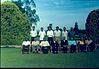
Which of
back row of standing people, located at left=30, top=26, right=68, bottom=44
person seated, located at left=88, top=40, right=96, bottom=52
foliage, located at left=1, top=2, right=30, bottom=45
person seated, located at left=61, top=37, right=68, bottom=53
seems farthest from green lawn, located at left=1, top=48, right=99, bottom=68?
foliage, located at left=1, top=2, right=30, bottom=45

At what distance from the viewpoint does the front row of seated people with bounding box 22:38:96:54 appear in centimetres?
1559

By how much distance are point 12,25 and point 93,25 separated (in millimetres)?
4566

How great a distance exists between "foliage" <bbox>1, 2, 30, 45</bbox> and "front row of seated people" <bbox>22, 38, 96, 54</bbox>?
2510mm

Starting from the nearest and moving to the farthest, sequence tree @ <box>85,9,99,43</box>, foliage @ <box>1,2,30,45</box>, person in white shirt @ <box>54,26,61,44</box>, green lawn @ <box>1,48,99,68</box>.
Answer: green lawn @ <box>1,48,99,68</box> < person in white shirt @ <box>54,26,61,44</box> < tree @ <box>85,9,99,43</box> < foliage @ <box>1,2,30,45</box>

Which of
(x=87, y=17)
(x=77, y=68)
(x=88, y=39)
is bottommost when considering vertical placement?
(x=77, y=68)

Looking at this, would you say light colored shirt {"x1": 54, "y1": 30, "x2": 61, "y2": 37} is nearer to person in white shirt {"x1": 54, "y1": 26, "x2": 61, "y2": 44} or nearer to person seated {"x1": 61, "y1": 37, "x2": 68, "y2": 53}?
Result: person in white shirt {"x1": 54, "y1": 26, "x2": 61, "y2": 44}

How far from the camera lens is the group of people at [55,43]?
1563 centimetres

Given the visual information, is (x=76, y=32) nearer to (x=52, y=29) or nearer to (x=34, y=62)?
(x=52, y=29)

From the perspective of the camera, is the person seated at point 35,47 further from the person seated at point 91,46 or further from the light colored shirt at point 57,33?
the person seated at point 91,46

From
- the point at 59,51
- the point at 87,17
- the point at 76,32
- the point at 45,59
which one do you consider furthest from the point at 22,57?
the point at 87,17

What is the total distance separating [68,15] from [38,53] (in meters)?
2.44

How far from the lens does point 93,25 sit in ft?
56.6

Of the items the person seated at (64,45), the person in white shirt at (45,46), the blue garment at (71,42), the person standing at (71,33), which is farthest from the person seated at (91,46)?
the person in white shirt at (45,46)

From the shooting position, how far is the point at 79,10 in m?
16.0
